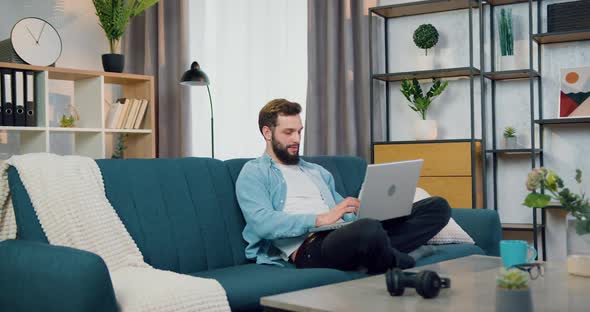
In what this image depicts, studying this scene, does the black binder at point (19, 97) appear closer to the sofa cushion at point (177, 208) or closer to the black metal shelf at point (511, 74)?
the sofa cushion at point (177, 208)

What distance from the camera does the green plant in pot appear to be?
4.36 m

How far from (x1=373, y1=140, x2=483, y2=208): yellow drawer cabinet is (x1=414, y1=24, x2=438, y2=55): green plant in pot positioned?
65cm

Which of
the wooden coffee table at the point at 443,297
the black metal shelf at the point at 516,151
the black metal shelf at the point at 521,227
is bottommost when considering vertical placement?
the black metal shelf at the point at 521,227

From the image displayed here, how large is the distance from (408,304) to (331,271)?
0.90 meters

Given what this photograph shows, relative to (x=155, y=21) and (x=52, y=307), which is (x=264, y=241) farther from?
(x=155, y=21)

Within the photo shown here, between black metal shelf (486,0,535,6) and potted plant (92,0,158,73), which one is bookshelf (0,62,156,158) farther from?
black metal shelf (486,0,535,6)

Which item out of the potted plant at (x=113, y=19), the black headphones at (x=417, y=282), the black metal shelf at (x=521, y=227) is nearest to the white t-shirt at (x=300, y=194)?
the black headphones at (x=417, y=282)

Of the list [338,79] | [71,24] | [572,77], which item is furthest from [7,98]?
[572,77]

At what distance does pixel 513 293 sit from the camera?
1511 millimetres

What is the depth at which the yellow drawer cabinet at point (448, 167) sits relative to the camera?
4051 mm

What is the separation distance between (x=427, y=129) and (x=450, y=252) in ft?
4.82

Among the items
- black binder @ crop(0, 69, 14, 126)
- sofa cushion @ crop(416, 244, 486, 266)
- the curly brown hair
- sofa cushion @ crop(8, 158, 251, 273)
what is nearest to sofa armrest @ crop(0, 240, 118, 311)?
sofa cushion @ crop(8, 158, 251, 273)

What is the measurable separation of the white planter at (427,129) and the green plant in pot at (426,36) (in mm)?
484

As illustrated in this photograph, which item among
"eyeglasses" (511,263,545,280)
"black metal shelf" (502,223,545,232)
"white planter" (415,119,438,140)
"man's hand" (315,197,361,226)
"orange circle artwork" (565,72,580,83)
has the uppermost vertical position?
"orange circle artwork" (565,72,580,83)
